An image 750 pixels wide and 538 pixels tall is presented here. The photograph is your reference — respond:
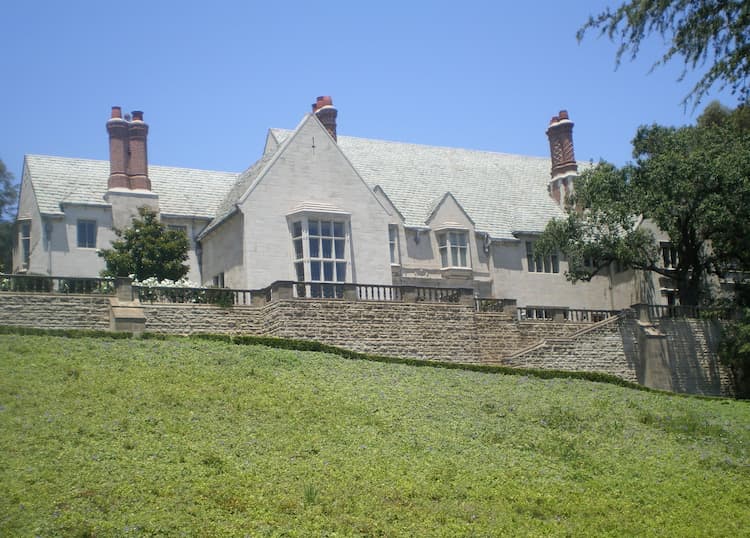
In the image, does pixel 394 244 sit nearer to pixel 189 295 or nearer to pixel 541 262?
pixel 541 262

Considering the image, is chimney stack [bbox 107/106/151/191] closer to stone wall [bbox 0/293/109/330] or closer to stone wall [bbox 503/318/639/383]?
stone wall [bbox 0/293/109/330]

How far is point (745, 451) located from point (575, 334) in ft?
47.1

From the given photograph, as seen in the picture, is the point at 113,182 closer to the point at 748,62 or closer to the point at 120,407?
the point at 120,407

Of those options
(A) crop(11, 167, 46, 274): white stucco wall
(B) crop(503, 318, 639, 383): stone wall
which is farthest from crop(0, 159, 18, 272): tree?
(B) crop(503, 318, 639, 383): stone wall

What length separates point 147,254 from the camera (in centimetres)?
4019

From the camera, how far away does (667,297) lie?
51.8m

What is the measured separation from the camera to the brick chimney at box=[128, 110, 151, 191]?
141 feet

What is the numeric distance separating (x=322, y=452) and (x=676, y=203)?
26.1m

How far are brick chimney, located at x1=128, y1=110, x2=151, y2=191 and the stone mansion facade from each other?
0.20 ft

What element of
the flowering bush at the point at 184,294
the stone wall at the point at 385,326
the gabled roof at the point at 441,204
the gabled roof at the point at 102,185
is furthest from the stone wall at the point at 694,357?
the gabled roof at the point at 102,185

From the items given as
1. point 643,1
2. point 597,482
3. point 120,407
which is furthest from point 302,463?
point 643,1

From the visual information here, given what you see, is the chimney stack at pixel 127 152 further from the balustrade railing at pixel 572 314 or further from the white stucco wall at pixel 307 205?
the balustrade railing at pixel 572 314

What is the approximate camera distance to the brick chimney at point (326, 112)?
4872cm

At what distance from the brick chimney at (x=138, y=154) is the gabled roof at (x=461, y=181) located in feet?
23.5
